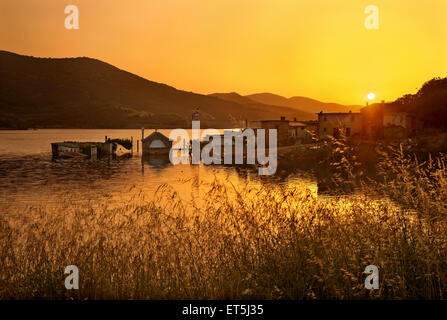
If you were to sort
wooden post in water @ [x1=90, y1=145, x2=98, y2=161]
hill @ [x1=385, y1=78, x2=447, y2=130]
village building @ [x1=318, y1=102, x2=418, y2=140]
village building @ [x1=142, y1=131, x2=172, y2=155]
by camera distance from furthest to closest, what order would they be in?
1. village building @ [x1=142, y1=131, x2=172, y2=155]
2. wooden post in water @ [x1=90, y1=145, x2=98, y2=161]
3. village building @ [x1=318, y1=102, x2=418, y2=140]
4. hill @ [x1=385, y1=78, x2=447, y2=130]

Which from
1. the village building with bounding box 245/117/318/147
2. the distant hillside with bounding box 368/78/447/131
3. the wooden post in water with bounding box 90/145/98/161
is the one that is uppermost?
the distant hillside with bounding box 368/78/447/131

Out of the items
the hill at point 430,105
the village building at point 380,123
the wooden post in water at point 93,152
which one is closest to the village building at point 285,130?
the village building at point 380,123

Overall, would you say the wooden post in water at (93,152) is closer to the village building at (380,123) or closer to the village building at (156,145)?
the village building at (156,145)

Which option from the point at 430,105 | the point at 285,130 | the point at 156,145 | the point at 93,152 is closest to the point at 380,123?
the point at 430,105

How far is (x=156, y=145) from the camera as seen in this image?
69.4 m

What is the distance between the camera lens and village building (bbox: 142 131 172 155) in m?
68.6

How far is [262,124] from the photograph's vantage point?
72688 millimetres

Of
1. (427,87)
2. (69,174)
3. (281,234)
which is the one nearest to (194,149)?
(69,174)

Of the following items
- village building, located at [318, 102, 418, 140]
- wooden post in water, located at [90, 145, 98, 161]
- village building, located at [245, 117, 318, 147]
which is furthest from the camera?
village building, located at [245, 117, 318, 147]

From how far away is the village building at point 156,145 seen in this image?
68562 millimetres

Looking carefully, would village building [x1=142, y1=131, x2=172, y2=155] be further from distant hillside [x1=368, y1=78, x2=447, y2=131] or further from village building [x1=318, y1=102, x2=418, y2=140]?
distant hillside [x1=368, y1=78, x2=447, y2=131]

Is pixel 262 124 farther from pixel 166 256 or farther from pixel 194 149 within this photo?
pixel 166 256

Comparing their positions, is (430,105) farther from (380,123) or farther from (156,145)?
(156,145)

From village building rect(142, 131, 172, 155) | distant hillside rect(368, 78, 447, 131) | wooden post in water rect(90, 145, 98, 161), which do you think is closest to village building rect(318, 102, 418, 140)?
distant hillside rect(368, 78, 447, 131)
